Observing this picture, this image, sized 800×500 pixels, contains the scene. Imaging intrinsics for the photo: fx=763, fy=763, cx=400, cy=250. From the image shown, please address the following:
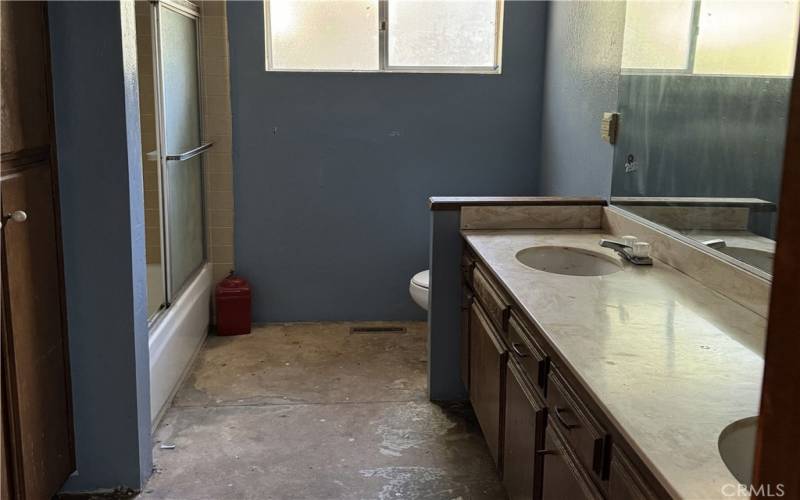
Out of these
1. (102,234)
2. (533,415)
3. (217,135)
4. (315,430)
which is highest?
(217,135)

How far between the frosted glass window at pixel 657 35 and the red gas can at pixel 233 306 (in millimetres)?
2276

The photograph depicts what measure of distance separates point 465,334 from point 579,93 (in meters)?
1.28

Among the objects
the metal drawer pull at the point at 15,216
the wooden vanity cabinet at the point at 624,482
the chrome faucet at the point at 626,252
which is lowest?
the wooden vanity cabinet at the point at 624,482

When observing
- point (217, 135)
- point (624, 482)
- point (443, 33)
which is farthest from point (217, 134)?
point (624, 482)

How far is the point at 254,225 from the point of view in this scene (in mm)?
4188

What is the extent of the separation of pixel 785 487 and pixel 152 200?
3.11m

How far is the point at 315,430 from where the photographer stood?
301 cm

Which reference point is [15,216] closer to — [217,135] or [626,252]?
[626,252]

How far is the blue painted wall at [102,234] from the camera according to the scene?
226cm

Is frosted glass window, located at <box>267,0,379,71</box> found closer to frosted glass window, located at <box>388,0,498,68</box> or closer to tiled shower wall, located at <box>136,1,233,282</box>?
frosted glass window, located at <box>388,0,498,68</box>

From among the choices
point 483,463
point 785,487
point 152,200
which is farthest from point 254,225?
point 785,487

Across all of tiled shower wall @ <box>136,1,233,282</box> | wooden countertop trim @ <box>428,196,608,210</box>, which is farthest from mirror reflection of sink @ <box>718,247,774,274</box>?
tiled shower wall @ <box>136,1,233,282</box>

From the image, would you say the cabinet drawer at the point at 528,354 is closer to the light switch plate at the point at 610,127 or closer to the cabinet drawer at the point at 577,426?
the cabinet drawer at the point at 577,426

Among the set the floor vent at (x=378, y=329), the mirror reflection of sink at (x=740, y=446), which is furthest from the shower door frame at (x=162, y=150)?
the mirror reflection of sink at (x=740, y=446)
